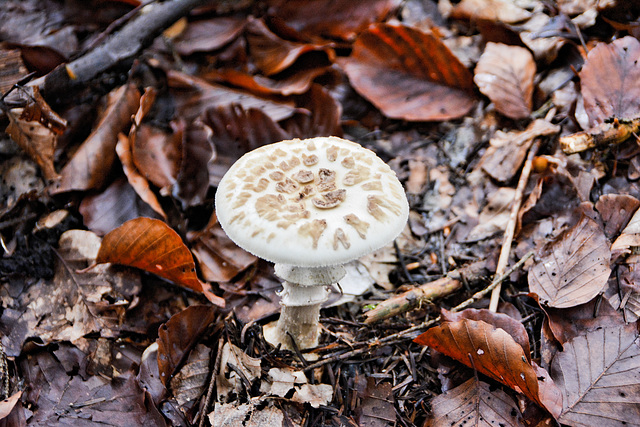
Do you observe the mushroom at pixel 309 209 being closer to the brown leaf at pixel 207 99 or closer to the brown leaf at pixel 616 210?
the brown leaf at pixel 207 99

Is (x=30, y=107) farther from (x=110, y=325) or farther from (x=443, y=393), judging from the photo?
(x=443, y=393)

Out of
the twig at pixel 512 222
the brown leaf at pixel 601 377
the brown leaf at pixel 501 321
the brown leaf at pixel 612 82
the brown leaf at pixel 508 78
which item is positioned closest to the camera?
the brown leaf at pixel 601 377

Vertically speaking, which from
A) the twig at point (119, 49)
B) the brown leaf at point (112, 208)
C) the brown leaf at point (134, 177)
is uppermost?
the twig at point (119, 49)

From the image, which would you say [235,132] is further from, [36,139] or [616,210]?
[616,210]

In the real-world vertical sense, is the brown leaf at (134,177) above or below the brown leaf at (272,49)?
below

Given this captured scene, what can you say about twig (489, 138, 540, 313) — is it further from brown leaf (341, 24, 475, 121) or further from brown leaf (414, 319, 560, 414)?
brown leaf (341, 24, 475, 121)

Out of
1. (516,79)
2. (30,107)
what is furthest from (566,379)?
(30,107)

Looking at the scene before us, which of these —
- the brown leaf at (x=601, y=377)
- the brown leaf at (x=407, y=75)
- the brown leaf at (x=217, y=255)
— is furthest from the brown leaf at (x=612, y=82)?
the brown leaf at (x=217, y=255)

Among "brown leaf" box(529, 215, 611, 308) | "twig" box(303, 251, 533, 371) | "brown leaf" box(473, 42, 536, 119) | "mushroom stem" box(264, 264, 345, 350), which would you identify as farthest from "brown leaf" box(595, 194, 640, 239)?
"mushroom stem" box(264, 264, 345, 350)
